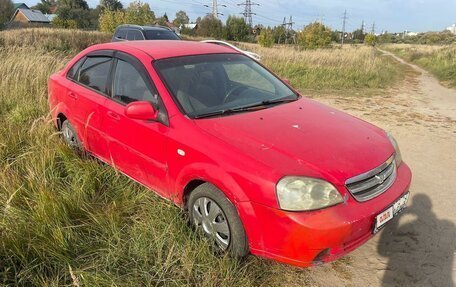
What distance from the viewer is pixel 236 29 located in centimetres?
6053

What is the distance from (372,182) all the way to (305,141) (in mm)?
576

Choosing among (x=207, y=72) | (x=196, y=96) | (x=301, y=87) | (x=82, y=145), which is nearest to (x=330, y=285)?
(x=196, y=96)

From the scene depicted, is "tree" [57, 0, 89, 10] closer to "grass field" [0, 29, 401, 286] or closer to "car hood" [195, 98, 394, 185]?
"grass field" [0, 29, 401, 286]

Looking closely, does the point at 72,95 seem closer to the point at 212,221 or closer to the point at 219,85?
the point at 219,85

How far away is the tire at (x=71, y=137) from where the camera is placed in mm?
4559

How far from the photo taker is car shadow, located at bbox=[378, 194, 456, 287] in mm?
2885

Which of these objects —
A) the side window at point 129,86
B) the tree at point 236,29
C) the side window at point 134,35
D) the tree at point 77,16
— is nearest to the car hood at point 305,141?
the side window at point 129,86

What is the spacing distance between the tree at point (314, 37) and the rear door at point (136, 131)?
28729 mm

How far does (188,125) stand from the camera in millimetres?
3035

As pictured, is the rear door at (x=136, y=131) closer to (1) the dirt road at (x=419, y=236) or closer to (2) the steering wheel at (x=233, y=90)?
(2) the steering wheel at (x=233, y=90)

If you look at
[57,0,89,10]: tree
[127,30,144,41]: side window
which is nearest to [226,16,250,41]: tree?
[57,0,89,10]: tree

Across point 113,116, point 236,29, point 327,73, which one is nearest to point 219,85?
point 113,116

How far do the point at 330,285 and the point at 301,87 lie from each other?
10.5 metres

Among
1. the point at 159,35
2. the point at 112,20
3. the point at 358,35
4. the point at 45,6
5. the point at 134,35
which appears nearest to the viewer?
the point at 134,35
